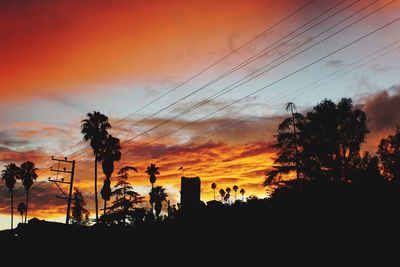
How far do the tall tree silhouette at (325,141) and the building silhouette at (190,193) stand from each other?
26702 millimetres

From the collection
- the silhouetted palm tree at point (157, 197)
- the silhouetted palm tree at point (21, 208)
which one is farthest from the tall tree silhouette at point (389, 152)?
the silhouetted palm tree at point (21, 208)

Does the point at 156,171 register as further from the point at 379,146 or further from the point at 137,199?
the point at 379,146

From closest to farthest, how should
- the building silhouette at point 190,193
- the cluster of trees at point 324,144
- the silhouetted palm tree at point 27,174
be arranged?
the building silhouette at point 190,193 < the cluster of trees at point 324,144 < the silhouetted palm tree at point 27,174

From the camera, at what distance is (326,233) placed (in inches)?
471

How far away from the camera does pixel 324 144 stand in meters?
44.8

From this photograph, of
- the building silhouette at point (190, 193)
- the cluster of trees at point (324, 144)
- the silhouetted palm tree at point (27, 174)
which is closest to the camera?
the building silhouette at point (190, 193)

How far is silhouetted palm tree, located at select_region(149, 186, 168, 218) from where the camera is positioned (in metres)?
86.0

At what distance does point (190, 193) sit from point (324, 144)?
30.6 m

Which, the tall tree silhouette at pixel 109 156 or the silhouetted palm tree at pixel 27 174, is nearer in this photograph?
the tall tree silhouette at pixel 109 156

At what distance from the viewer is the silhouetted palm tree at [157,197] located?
8596 cm

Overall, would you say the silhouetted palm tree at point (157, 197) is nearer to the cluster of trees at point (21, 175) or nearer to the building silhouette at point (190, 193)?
the cluster of trees at point (21, 175)

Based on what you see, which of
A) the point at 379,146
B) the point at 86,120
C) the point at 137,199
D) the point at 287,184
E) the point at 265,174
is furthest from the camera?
the point at 137,199

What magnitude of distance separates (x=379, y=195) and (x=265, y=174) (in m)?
33.1

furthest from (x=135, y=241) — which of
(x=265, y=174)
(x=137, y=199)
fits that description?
(x=137, y=199)
